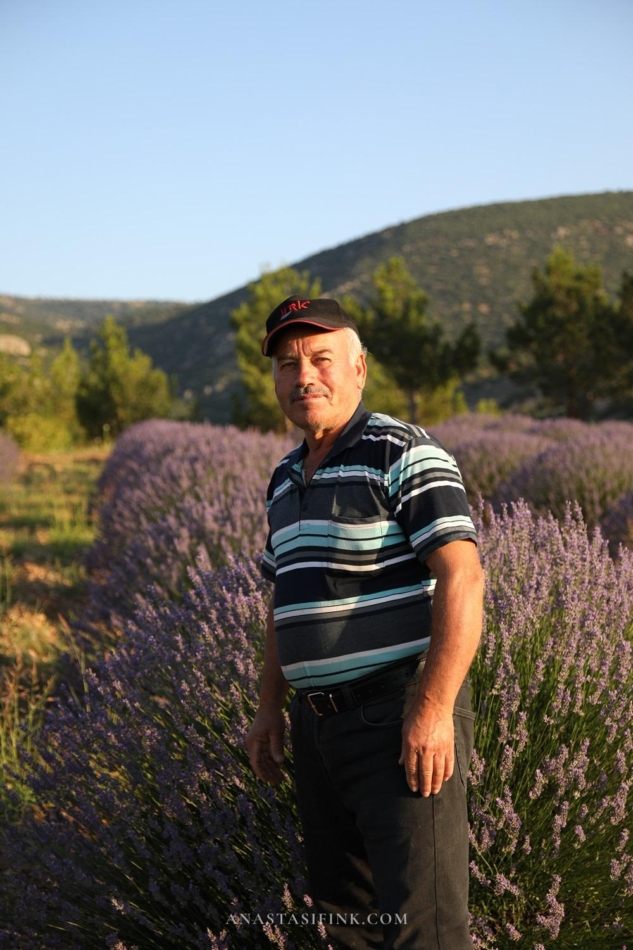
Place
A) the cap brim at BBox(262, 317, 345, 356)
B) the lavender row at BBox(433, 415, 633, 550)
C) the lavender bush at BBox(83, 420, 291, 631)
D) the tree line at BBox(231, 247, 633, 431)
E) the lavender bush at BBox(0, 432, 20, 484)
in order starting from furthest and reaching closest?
the tree line at BBox(231, 247, 633, 431) < the lavender bush at BBox(0, 432, 20, 484) < the lavender row at BBox(433, 415, 633, 550) < the lavender bush at BBox(83, 420, 291, 631) < the cap brim at BBox(262, 317, 345, 356)

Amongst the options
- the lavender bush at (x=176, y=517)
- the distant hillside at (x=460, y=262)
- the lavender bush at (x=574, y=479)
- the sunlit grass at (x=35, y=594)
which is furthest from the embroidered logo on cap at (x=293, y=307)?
the distant hillside at (x=460, y=262)

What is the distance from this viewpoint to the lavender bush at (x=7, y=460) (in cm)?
1269

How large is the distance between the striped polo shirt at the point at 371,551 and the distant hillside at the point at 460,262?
57.5 meters

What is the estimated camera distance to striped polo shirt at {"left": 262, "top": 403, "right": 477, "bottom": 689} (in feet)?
5.33

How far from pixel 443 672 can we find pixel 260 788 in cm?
85

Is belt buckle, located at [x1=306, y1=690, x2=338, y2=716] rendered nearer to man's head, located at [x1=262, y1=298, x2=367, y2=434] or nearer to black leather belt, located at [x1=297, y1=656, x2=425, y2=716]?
black leather belt, located at [x1=297, y1=656, x2=425, y2=716]

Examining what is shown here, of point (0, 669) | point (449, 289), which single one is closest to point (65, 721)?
point (0, 669)

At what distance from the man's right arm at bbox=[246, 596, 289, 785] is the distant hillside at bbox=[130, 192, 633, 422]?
5716 centimetres

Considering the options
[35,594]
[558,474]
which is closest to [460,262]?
[558,474]

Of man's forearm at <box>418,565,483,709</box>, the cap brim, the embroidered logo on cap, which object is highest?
the embroidered logo on cap

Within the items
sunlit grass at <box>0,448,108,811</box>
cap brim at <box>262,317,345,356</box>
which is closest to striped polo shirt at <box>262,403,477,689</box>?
cap brim at <box>262,317,345,356</box>

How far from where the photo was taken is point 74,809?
8.32 ft

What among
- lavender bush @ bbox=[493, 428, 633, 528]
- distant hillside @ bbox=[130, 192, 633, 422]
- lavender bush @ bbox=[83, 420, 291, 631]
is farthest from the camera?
distant hillside @ bbox=[130, 192, 633, 422]

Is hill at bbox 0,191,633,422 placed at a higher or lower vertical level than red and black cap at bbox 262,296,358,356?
higher
